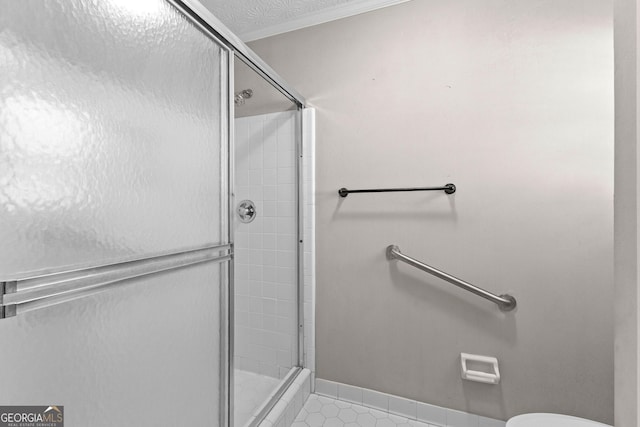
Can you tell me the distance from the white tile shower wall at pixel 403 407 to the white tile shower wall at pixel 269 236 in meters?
0.25

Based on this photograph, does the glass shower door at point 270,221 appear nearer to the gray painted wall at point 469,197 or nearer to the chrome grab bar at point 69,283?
the gray painted wall at point 469,197

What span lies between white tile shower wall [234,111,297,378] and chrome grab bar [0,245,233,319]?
0.83m

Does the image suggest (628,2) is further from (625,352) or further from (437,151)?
(437,151)

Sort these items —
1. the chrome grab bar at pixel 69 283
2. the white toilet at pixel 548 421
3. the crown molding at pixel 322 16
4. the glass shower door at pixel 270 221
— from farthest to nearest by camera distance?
the glass shower door at pixel 270 221, the crown molding at pixel 322 16, the white toilet at pixel 548 421, the chrome grab bar at pixel 69 283

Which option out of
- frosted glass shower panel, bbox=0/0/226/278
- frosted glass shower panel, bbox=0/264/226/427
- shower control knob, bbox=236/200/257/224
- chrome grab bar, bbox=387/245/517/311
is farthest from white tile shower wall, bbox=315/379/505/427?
frosted glass shower panel, bbox=0/0/226/278

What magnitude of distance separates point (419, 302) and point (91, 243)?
1.27 meters

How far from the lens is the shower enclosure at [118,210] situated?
0.52m

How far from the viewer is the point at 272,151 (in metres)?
1.64

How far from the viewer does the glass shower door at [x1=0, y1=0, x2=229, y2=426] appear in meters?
0.51

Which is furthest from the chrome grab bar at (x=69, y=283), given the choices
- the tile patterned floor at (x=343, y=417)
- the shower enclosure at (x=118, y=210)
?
the tile patterned floor at (x=343, y=417)

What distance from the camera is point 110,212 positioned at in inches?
25.7

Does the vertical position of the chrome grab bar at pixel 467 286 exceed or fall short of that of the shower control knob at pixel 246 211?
it falls short

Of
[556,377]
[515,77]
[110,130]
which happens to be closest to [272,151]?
[110,130]

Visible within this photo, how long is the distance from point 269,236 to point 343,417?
94 centimetres
